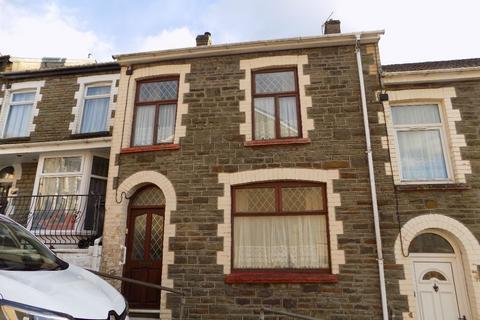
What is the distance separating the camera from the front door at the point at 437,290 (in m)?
6.80

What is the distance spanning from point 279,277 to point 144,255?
321cm

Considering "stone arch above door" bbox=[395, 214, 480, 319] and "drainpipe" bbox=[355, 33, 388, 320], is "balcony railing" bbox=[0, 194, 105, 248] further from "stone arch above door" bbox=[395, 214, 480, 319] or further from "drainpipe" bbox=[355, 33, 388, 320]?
"stone arch above door" bbox=[395, 214, 480, 319]

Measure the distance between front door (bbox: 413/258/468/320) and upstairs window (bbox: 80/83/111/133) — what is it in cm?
929

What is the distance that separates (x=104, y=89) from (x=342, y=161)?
310 inches

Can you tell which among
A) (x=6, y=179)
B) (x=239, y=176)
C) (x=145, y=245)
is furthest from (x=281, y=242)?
(x=6, y=179)

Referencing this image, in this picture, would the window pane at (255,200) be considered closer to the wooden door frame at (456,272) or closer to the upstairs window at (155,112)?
the upstairs window at (155,112)

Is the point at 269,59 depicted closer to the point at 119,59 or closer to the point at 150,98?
the point at 150,98

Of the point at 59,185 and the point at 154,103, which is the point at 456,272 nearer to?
the point at 154,103

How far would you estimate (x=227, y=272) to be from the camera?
7.29 meters

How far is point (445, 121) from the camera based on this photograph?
25.8 feet

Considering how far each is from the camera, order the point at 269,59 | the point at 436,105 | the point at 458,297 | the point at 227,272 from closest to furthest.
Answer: the point at 458,297 < the point at 227,272 < the point at 436,105 < the point at 269,59

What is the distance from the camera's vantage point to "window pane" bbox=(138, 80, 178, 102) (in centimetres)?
902

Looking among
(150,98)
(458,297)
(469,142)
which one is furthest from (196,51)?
(458,297)

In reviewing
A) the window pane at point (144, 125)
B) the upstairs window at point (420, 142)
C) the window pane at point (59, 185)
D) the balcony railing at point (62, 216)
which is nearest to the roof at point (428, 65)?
the upstairs window at point (420, 142)
